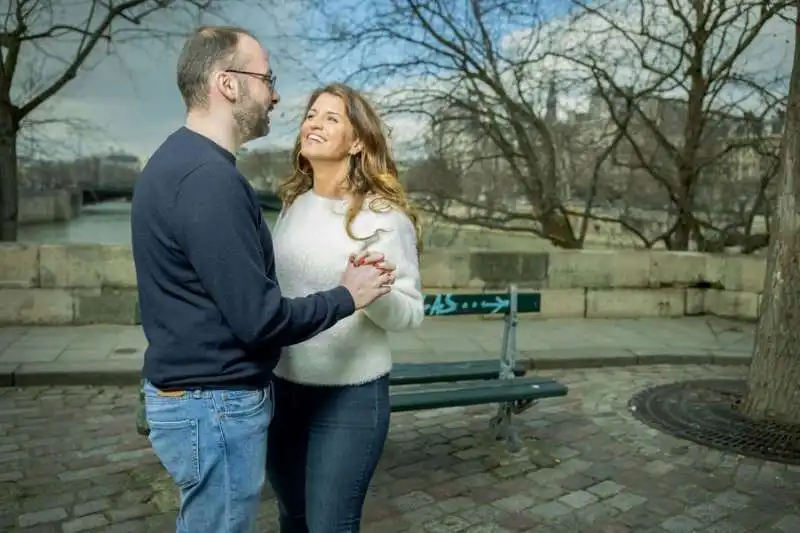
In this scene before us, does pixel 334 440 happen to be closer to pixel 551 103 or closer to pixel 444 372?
pixel 444 372

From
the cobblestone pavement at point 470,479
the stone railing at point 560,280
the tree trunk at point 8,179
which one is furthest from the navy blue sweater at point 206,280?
the tree trunk at point 8,179

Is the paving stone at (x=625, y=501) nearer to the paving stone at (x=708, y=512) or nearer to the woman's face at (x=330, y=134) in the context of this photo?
the paving stone at (x=708, y=512)

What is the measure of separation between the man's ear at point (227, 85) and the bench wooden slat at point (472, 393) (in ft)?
7.40

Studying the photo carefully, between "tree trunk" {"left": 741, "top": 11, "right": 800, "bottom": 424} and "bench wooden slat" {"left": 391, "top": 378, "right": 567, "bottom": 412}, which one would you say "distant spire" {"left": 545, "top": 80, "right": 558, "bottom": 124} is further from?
"bench wooden slat" {"left": 391, "top": 378, "right": 567, "bottom": 412}

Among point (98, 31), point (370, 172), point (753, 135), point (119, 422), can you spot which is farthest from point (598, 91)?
point (370, 172)

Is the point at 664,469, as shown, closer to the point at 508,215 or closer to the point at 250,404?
the point at 250,404

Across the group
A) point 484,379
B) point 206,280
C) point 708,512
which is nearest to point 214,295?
point 206,280

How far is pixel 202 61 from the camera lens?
170 centimetres

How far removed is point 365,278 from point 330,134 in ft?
1.77

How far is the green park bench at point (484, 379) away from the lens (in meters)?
4.05

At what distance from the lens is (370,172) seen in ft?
7.04

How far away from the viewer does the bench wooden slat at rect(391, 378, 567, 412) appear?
3.84 metres

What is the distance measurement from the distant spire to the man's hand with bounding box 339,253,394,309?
8919 millimetres

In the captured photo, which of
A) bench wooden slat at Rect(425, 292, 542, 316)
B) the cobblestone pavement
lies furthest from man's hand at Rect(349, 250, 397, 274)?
bench wooden slat at Rect(425, 292, 542, 316)
